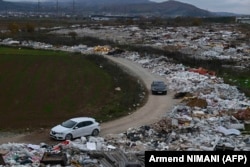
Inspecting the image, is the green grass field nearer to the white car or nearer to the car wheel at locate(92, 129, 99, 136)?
the white car

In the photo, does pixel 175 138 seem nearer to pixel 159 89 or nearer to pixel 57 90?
pixel 159 89

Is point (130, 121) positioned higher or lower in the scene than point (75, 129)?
lower

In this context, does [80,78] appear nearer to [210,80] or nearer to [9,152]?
[210,80]

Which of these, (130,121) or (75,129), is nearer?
(75,129)

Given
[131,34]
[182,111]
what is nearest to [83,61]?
[182,111]

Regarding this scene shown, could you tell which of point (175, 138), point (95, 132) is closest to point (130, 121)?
point (95, 132)

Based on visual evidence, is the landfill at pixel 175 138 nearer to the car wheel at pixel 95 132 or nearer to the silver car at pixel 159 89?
the car wheel at pixel 95 132
